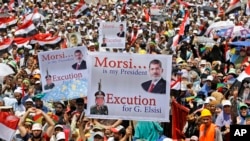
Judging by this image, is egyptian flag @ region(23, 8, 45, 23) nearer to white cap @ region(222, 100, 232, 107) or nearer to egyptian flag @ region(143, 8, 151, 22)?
egyptian flag @ region(143, 8, 151, 22)

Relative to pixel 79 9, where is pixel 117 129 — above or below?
above

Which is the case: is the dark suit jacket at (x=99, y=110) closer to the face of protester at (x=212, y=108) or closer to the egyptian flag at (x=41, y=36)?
the face of protester at (x=212, y=108)

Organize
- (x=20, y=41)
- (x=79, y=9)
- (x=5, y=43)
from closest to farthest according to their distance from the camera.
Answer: (x=5, y=43), (x=20, y=41), (x=79, y=9)

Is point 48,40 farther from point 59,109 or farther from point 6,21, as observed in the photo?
point 59,109

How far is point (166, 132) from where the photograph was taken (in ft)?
40.6

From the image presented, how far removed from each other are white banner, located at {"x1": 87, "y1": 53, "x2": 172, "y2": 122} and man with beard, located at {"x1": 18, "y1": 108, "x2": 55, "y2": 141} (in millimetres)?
591

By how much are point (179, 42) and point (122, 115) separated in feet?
36.5

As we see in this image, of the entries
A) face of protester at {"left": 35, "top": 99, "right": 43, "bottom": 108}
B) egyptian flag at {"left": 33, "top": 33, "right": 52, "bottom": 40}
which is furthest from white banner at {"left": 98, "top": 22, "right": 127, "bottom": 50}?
face of protester at {"left": 35, "top": 99, "right": 43, "bottom": 108}

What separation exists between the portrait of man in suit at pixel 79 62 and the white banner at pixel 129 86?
11.0 ft

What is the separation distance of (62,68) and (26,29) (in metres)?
10.5

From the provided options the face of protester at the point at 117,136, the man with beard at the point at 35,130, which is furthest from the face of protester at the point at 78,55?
the face of protester at the point at 117,136

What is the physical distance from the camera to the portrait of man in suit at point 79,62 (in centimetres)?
1512

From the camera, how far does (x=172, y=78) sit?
15.7m

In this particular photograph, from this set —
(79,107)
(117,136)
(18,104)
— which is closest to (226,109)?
(117,136)
